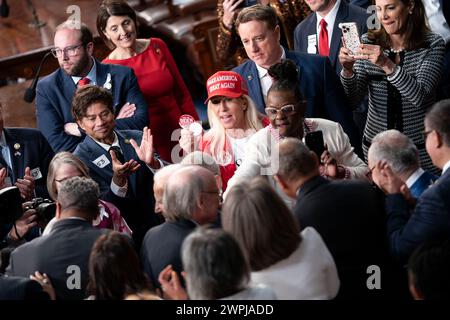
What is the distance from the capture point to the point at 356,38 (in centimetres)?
440

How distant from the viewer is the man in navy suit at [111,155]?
14.1ft

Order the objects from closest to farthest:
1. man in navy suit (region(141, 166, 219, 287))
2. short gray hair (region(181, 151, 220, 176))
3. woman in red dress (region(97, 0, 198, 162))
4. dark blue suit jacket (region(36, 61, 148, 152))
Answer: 1. man in navy suit (region(141, 166, 219, 287))
2. short gray hair (region(181, 151, 220, 176))
3. dark blue suit jacket (region(36, 61, 148, 152))
4. woman in red dress (region(97, 0, 198, 162))

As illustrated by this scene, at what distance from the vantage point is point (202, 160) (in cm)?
408

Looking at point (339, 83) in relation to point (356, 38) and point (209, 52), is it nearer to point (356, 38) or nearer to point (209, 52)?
point (356, 38)

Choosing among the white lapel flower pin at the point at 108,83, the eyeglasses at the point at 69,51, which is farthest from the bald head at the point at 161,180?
the eyeglasses at the point at 69,51

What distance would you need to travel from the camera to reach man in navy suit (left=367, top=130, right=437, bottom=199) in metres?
3.45

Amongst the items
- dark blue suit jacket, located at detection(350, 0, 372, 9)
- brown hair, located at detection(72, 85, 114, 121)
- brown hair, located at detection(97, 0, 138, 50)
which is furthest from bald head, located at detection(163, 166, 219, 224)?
dark blue suit jacket, located at detection(350, 0, 372, 9)

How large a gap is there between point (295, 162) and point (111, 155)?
1.20 metres

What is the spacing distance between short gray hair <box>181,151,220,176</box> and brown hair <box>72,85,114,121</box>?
1.70ft

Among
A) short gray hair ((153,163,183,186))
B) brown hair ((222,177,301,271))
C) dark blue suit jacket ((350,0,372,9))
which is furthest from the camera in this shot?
dark blue suit jacket ((350,0,372,9))

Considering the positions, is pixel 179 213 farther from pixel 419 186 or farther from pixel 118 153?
pixel 118 153

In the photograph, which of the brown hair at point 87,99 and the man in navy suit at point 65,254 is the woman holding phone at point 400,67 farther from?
the man in navy suit at point 65,254

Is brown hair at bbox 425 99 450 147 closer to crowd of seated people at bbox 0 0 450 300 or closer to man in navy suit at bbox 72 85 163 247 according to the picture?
crowd of seated people at bbox 0 0 450 300

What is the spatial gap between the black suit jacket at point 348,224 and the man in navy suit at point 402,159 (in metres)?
0.17
